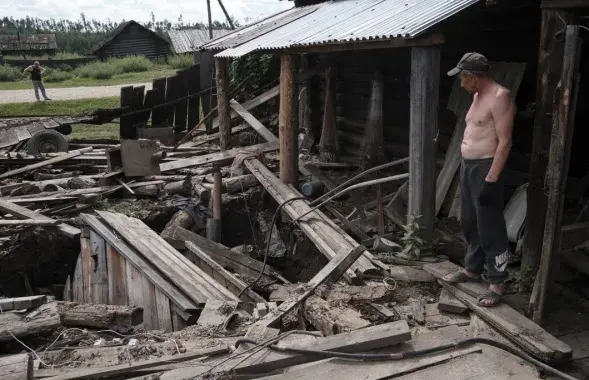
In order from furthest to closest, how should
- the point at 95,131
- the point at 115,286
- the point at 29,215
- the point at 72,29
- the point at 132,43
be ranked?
1. the point at 72,29
2. the point at 132,43
3. the point at 95,131
4. the point at 29,215
5. the point at 115,286

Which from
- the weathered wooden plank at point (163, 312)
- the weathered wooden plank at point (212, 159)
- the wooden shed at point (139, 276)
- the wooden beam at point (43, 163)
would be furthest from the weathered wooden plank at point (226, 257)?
the wooden beam at point (43, 163)

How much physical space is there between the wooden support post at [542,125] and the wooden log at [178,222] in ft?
17.3

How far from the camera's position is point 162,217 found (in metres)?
8.80

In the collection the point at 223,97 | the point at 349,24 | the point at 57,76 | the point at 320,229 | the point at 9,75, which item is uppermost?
the point at 9,75

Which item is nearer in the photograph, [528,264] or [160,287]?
[528,264]

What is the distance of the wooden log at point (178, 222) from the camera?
26.9 feet

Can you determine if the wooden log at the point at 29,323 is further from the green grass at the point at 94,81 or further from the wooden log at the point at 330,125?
the green grass at the point at 94,81

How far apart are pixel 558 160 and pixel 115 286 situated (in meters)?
5.19

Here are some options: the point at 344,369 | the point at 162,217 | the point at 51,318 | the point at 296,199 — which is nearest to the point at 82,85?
the point at 162,217

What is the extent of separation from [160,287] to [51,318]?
1290 millimetres

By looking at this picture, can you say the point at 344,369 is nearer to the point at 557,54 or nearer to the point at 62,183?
the point at 557,54

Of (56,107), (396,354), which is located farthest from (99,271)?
(56,107)

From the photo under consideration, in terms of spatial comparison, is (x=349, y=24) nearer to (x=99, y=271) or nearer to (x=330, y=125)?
(x=330, y=125)

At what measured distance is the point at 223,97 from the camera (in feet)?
35.1
